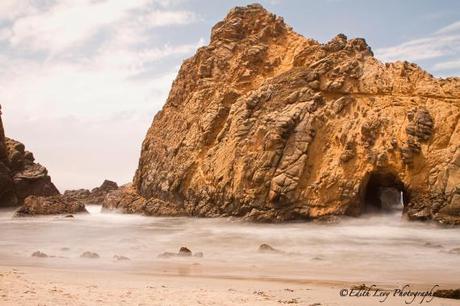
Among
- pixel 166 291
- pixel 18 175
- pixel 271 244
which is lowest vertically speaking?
pixel 271 244

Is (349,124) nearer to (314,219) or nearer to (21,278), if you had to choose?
(314,219)

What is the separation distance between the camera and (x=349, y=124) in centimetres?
2784

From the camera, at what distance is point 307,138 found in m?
28.1

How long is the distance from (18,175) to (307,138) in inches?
1224

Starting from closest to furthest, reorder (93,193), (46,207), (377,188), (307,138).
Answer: (307,138)
(377,188)
(46,207)
(93,193)

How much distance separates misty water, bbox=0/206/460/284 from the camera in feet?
39.8

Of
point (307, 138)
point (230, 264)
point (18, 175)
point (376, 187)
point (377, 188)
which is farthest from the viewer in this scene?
point (18, 175)

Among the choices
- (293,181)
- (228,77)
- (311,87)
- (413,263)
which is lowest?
(413,263)

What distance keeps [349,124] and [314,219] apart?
19.6 feet

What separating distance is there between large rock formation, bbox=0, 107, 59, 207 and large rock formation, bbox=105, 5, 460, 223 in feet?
45.5

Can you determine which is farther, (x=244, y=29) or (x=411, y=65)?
(x=244, y=29)

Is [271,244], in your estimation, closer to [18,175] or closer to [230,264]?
[230,264]

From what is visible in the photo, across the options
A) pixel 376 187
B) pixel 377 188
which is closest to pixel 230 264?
pixel 376 187

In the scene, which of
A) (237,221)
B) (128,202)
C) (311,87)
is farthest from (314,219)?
(128,202)
